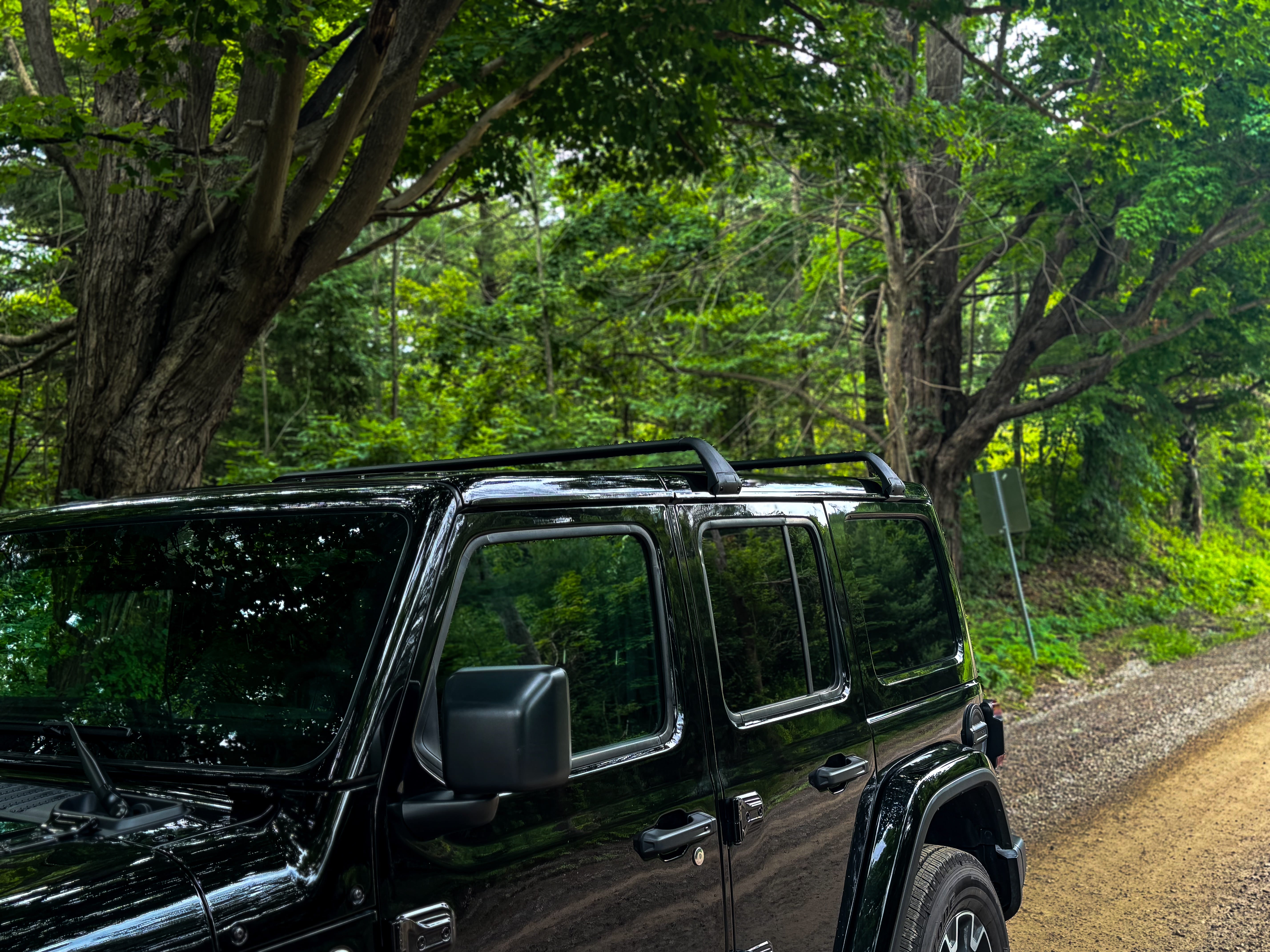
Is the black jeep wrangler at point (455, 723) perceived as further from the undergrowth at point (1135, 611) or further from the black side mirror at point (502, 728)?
the undergrowth at point (1135, 611)

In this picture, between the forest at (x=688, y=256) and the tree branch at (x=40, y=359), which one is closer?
the forest at (x=688, y=256)

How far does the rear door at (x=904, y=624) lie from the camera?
139 inches

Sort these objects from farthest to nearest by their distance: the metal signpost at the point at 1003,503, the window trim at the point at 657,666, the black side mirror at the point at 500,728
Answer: the metal signpost at the point at 1003,503 → the window trim at the point at 657,666 → the black side mirror at the point at 500,728

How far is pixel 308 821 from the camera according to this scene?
188 centimetres

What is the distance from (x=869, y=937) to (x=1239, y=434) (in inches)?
1076

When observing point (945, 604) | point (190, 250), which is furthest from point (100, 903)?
point (190, 250)

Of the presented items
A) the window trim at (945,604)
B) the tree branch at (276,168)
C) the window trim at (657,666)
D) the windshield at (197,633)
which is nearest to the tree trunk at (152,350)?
the tree branch at (276,168)

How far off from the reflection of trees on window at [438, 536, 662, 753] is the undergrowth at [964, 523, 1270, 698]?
9.33 m

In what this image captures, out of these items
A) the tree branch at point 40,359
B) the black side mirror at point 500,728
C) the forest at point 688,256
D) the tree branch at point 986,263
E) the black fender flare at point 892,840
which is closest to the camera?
the black side mirror at point 500,728

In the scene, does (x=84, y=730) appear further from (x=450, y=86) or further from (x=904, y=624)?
(x=450, y=86)

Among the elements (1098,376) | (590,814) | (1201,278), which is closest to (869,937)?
(590,814)

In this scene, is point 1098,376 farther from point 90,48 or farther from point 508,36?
point 90,48

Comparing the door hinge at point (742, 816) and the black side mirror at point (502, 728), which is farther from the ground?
the black side mirror at point (502, 728)

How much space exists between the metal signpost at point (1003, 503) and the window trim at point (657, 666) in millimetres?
11235
